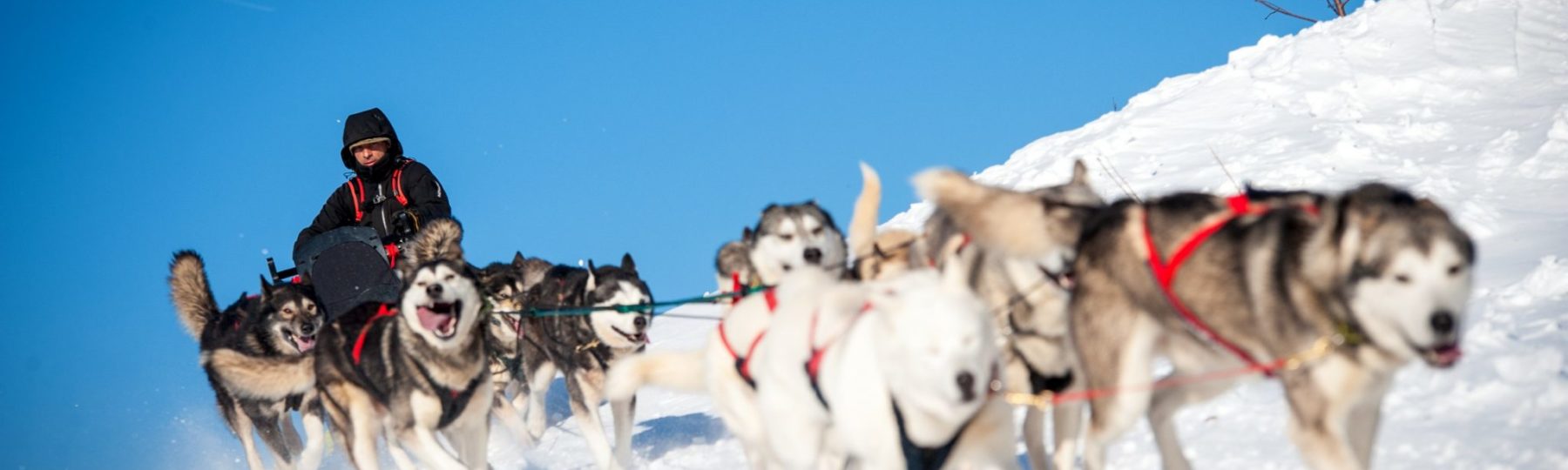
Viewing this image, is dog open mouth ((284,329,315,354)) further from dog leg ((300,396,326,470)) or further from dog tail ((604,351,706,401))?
dog tail ((604,351,706,401))

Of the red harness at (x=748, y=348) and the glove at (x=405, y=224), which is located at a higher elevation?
the glove at (x=405, y=224)

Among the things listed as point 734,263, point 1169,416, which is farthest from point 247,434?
point 1169,416

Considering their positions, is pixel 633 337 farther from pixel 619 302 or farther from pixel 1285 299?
pixel 1285 299

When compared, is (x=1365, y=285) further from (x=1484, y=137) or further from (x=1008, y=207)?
(x=1484, y=137)

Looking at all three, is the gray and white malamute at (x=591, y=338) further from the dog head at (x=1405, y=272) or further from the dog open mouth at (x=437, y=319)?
the dog head at (x=1405, y=272)

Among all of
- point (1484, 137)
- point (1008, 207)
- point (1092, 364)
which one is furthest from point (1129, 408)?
point (1484, 137)

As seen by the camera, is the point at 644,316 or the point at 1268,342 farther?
the point at 644,316

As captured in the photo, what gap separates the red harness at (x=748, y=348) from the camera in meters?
4.93

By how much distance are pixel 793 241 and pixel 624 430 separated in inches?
76.6

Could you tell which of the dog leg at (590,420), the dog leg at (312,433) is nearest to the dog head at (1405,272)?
the dog leg at (590,420)

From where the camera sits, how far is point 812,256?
6625 mm

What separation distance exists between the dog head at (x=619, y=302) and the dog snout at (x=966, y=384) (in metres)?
4.41

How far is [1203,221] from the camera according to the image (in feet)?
13.5

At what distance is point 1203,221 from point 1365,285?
71 centimetres
